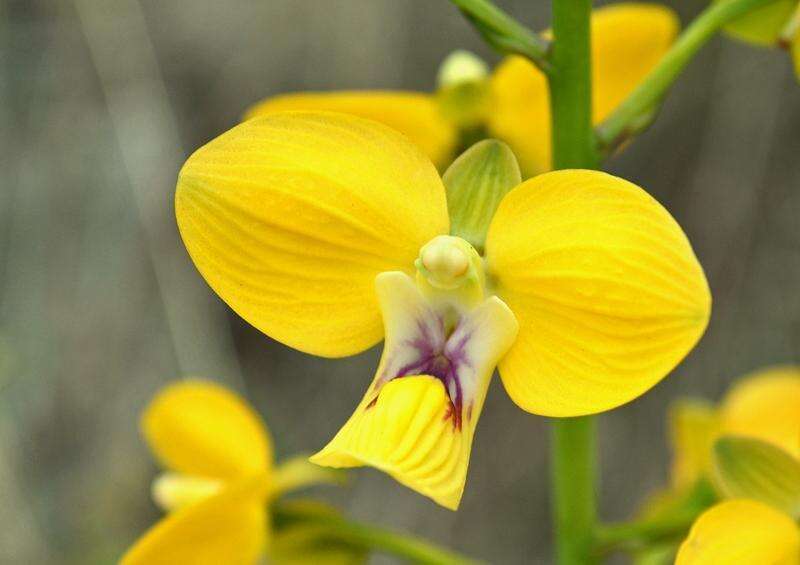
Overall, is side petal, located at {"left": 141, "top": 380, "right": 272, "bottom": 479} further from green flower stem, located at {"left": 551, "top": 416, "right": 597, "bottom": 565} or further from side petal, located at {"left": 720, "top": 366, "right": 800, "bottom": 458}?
side petal, located at {"left": 720, "top": 366, "right": 800, "bottom": 458}

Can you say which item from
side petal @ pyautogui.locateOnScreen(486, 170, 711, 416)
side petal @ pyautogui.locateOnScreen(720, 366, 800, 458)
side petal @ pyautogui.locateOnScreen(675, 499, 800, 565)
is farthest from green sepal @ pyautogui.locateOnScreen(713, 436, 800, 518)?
side petal @ pyautogui.locateOnScreen(720, 366, 800, 458)

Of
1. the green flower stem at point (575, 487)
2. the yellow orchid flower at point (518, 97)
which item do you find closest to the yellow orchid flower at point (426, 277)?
the green flower stem at point (575, 487)

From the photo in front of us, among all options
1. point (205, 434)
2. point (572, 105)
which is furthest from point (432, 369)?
point (205, 434)

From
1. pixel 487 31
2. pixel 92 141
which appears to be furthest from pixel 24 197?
pixel 487 31

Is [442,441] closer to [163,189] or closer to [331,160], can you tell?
[331,160]

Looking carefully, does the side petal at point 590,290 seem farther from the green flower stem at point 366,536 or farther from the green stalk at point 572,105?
the green flower stem at point 366,536

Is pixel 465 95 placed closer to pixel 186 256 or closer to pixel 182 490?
pixel 182 490

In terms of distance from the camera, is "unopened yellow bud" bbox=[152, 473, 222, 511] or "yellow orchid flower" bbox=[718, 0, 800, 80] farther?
"unopened yellow bud" bbox=[152, 473, 222, 511]
